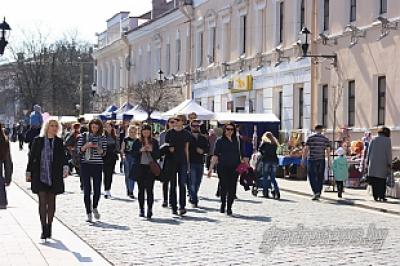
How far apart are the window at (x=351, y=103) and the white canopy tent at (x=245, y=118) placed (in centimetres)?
379

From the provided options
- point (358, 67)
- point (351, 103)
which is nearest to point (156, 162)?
point (358, 67)

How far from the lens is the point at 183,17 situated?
46.2 meters

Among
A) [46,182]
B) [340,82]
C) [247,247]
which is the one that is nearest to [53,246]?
[46,182]

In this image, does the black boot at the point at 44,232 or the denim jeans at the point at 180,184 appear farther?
the denim jeans at the point at 180,184

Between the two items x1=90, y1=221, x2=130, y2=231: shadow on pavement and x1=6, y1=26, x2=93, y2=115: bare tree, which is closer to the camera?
x1=90, y1=221, x2=130, y2=231: shadow on pavement

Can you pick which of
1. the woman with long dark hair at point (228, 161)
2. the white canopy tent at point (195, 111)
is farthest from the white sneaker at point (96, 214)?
the white canopy tent at point (195, 111)

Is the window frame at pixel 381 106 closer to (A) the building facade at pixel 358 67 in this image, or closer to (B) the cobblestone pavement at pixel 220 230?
(A) the building facade at pixel 358 67

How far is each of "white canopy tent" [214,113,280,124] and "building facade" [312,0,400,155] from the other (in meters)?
1.91

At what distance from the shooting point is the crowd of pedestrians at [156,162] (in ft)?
39.9

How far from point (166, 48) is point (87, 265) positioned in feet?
133

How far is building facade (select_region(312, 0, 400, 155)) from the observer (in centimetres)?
2592

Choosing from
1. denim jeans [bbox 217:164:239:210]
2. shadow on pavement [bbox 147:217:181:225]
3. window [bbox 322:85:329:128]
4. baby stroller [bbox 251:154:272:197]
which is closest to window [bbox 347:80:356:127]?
window [bbox 322:85:329:128]

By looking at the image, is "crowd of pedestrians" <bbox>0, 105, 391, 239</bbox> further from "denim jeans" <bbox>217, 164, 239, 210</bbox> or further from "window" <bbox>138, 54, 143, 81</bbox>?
"window" <bbox>138, 54, 143, 81</bbox>

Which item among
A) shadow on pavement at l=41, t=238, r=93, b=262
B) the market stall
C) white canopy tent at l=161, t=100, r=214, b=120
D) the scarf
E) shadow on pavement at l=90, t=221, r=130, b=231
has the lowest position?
shadow on pavement at l=41, t=238, r=93, b=262
